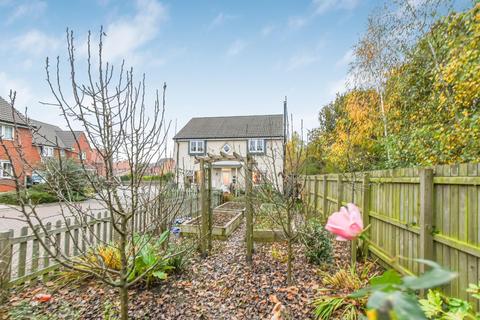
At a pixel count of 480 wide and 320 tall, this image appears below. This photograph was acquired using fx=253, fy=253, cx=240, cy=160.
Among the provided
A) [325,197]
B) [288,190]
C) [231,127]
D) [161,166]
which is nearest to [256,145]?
[231,127]

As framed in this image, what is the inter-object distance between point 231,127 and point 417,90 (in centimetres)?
1784

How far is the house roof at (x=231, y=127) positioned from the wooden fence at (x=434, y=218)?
17.9 metres

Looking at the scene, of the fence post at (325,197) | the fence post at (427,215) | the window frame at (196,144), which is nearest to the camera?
the fence post at (427,215)

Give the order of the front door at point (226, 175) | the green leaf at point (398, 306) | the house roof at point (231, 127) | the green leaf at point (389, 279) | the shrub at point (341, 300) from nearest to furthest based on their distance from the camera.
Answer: the green leaf at point (398, 306), the green leaf at point (389, 279), the shrub at point (341, 300), the front door at point (226, 175), the house roof at point (231, 127)

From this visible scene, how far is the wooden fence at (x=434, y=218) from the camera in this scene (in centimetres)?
228

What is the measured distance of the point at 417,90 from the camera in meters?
7.04

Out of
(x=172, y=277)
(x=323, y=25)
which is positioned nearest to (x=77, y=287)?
(x=172, y=277)

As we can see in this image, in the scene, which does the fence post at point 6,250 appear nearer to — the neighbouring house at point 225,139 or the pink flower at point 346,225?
the pink flower at point 346,225

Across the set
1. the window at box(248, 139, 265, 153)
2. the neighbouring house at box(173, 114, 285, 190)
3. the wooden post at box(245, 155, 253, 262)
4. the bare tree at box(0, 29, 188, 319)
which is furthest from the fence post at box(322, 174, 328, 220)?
the window at box(248, 139, 265, 153)

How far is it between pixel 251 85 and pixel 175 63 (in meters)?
5.38

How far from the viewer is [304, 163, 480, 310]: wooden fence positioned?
228cm

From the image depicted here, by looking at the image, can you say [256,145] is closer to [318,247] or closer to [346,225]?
[318,247]

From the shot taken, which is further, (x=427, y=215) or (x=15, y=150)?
(x=15, y=150)

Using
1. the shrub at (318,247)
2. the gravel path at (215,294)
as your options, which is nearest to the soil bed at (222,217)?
the gravel path at (215,294)
